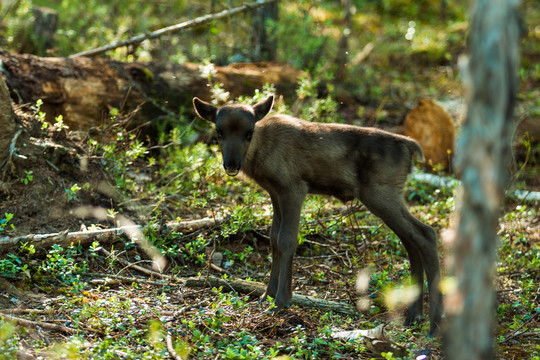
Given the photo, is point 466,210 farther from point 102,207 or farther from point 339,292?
point 102,207

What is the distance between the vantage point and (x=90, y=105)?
9.71 meters

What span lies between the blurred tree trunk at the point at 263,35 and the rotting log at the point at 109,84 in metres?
1.99

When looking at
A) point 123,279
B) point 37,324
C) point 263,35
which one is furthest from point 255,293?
point 263,35

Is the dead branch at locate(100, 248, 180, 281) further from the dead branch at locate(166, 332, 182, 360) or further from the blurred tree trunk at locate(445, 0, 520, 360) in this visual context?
the blurred tree trunk at locate(445, 0, 520, 360)

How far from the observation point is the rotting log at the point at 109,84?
9.07 meters

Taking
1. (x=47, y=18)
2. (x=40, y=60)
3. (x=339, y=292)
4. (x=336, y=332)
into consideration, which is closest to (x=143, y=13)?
(x=47, y=18)

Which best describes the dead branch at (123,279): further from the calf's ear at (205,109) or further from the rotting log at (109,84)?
the rotting log at (109,84)

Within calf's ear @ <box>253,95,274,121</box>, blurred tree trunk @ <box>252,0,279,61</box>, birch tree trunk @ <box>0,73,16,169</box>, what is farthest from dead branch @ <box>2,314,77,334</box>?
blurred tree trunk @ <box>252,0,279,61</box>

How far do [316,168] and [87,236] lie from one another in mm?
2993

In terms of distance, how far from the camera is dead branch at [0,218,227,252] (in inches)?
255

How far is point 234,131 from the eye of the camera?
6.91 m

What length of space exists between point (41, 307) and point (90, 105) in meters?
4.77

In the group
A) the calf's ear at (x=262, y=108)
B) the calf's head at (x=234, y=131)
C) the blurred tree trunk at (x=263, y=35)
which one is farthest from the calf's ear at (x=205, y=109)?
the blurred tree trunk at (x=263, y=35)

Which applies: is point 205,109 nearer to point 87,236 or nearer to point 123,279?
point 87,236
